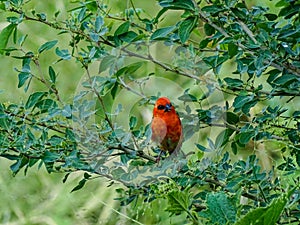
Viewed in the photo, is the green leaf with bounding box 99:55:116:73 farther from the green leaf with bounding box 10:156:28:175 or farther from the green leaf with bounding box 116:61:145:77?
the green leaf with bounding box 10:156:28:175

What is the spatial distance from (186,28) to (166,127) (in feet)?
0.43

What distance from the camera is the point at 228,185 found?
0.67 m

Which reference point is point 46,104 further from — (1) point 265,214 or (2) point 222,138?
(1) point 265,214

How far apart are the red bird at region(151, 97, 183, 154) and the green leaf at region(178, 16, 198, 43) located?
4.6 inches

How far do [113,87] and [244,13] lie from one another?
180 mm

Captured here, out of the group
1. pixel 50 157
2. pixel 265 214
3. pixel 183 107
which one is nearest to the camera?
pixel 265 214

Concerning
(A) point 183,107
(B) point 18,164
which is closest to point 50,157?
(B) point 18,164

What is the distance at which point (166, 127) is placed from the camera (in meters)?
0.73

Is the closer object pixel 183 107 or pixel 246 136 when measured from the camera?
pixel 246 136

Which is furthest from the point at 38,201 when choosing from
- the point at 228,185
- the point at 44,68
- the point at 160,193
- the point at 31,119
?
the point at 160,193

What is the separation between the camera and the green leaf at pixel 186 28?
0.64 metres

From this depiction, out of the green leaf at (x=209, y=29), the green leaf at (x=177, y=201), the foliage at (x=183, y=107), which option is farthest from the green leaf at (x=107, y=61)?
the green leaf at (x=177, y=201)

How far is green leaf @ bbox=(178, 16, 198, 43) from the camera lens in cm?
64

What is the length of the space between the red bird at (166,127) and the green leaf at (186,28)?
Answer: 0.12m
